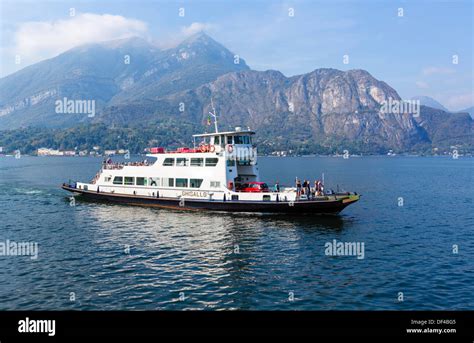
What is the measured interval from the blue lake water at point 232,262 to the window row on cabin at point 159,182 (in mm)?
3713

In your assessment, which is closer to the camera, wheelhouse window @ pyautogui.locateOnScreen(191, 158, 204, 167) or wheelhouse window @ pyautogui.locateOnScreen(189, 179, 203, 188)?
wheelhouse window @ pyautogui.locateOnScreen(189, 179, 203, 188)

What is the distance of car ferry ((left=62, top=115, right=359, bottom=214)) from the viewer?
39625mm

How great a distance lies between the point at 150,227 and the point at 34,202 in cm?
2515

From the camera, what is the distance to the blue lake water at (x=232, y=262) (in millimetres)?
19766

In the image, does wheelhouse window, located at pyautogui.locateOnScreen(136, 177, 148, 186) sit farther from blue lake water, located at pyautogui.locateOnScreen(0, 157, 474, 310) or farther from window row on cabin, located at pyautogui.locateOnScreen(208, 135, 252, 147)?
window row on cabin, located at pyautogui.locateOnScreen(208, 135, 252, 147)

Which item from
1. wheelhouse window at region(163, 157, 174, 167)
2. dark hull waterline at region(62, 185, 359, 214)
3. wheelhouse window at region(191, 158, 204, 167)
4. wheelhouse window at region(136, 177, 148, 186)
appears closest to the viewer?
dark hull waterline at region(62, 185, 359, 214)

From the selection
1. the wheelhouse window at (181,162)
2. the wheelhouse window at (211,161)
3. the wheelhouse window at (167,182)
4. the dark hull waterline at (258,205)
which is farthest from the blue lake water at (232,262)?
the wheelhouse window at (181,162)

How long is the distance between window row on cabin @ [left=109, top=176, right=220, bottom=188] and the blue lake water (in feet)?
12.2

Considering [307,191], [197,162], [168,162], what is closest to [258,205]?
[307,191]

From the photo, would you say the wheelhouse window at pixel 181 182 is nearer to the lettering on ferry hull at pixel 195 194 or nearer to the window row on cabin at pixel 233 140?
the lettering on ferry hull at pixel 195 194

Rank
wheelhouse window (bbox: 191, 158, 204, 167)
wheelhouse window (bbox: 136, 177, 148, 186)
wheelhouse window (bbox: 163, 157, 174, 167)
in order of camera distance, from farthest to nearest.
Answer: wheelhouse window (bbox: 136, 177, 148, 186) < wheelhouse window (bbox: 163, 157, 174, 167) < wheelhouse window (bbox: 191, 158, 204, 167)

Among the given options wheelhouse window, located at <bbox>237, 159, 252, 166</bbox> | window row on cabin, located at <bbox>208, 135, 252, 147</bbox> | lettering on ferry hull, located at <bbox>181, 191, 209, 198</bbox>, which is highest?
window row on cabin, located at <bbox>208, 135, 252, 147</bbox>

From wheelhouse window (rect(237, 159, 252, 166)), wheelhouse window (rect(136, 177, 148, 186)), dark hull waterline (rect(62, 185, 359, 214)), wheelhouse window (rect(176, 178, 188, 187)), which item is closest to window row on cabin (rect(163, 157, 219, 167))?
wheelhouse window (rect(176, 178, 188, 187))
